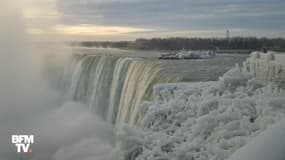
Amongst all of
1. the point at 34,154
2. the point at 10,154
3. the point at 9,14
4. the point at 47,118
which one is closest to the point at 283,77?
the point at 34,154

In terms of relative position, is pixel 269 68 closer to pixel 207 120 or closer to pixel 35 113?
pixel 207 120

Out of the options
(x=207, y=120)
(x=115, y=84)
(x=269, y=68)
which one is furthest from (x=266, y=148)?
(x=115, y=84)

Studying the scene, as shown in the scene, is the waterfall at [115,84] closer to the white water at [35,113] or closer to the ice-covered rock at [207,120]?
the white water at [35,113]

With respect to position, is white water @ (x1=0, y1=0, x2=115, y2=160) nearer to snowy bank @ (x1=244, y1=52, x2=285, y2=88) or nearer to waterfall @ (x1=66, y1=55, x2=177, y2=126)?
waterfall @ (x1=66, y1=55, x2=177, y2=126)

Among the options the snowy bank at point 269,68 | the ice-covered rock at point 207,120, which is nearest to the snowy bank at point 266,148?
the ice-covered rock at point 207,120

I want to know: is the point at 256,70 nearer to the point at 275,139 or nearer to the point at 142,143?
the point at 142,143

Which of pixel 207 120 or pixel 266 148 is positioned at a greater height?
pixel 266 148

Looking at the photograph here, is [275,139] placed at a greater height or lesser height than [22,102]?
greater
